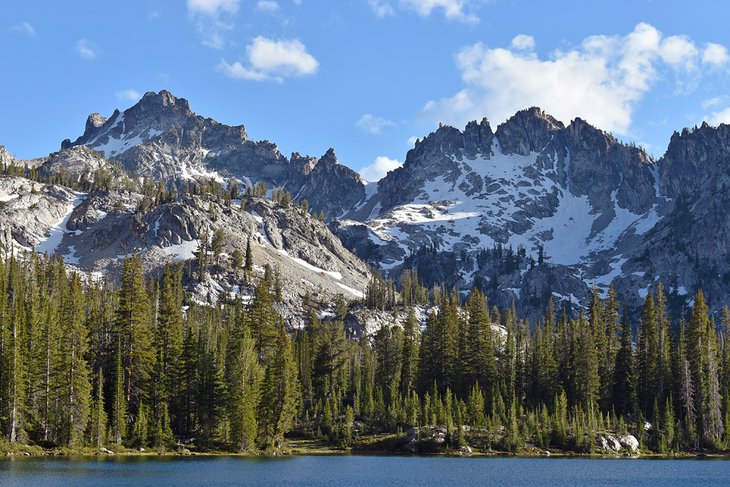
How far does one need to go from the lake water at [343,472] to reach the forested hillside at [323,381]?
8349mm

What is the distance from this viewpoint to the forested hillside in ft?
291

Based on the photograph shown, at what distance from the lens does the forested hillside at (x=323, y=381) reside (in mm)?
88562

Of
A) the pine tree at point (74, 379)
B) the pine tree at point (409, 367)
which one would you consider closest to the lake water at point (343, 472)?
the pine tree at point (74, 379)

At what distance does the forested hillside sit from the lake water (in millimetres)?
8349

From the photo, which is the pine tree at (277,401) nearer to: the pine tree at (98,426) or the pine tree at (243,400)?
the pine tree at (243,400)

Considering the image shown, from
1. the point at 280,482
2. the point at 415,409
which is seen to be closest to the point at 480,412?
the point at 415,409

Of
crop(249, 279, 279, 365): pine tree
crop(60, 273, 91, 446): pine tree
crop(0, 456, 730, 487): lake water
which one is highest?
crop(249, 279, 279, 365): pine tree

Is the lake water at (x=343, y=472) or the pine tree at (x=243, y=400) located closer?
the lake water at (x=343, y=472)

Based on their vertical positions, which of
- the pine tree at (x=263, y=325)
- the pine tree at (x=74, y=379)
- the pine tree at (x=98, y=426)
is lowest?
the pine tree at (x=98, y=426)

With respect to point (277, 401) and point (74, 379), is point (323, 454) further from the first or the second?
point (74, 379)

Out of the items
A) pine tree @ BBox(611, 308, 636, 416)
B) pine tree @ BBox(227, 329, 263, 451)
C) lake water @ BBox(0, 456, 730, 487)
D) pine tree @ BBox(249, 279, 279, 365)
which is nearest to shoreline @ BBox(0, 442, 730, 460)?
pine tree @ BBox(227, 329, 263, 451)

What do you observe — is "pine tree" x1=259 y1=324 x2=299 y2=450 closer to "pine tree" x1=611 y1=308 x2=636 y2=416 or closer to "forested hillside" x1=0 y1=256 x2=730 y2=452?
"forested hillside" x1=0 y1=256 x2=730 y2=452

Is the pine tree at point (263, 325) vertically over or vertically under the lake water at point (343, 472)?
over

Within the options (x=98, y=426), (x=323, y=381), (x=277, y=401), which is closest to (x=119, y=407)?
(x=98, y=426)
